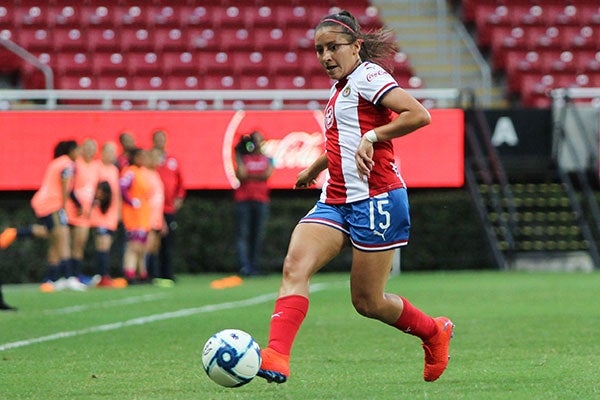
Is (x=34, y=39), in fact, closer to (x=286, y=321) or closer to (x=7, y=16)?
(x=7, y=16)

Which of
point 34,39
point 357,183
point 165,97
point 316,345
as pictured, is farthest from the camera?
point 34,39

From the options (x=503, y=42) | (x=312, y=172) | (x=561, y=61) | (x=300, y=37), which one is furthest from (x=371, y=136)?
(x=561, y=61)

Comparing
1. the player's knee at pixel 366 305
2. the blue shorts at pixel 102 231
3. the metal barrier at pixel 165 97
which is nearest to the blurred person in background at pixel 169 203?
the blue shorts at pixel 102 231

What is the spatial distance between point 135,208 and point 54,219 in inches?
50.7

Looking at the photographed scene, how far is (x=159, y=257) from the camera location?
1877cm

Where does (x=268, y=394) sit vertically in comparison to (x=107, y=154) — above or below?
above

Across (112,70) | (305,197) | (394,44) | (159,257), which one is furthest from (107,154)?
(394,44)

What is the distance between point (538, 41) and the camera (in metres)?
25.4

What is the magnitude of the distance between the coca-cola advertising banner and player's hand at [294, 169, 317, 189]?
12947mm

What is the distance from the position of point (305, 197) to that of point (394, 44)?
47.9ft

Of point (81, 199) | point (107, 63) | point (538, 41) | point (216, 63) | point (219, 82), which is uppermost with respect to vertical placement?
point (107, 63)

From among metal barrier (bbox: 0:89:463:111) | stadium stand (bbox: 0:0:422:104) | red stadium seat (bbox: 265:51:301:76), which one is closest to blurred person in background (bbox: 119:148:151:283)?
metal barrier (bbox: 0:89:463:111)

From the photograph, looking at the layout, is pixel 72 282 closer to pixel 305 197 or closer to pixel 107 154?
pixel 107 154

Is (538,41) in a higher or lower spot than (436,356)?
lower
